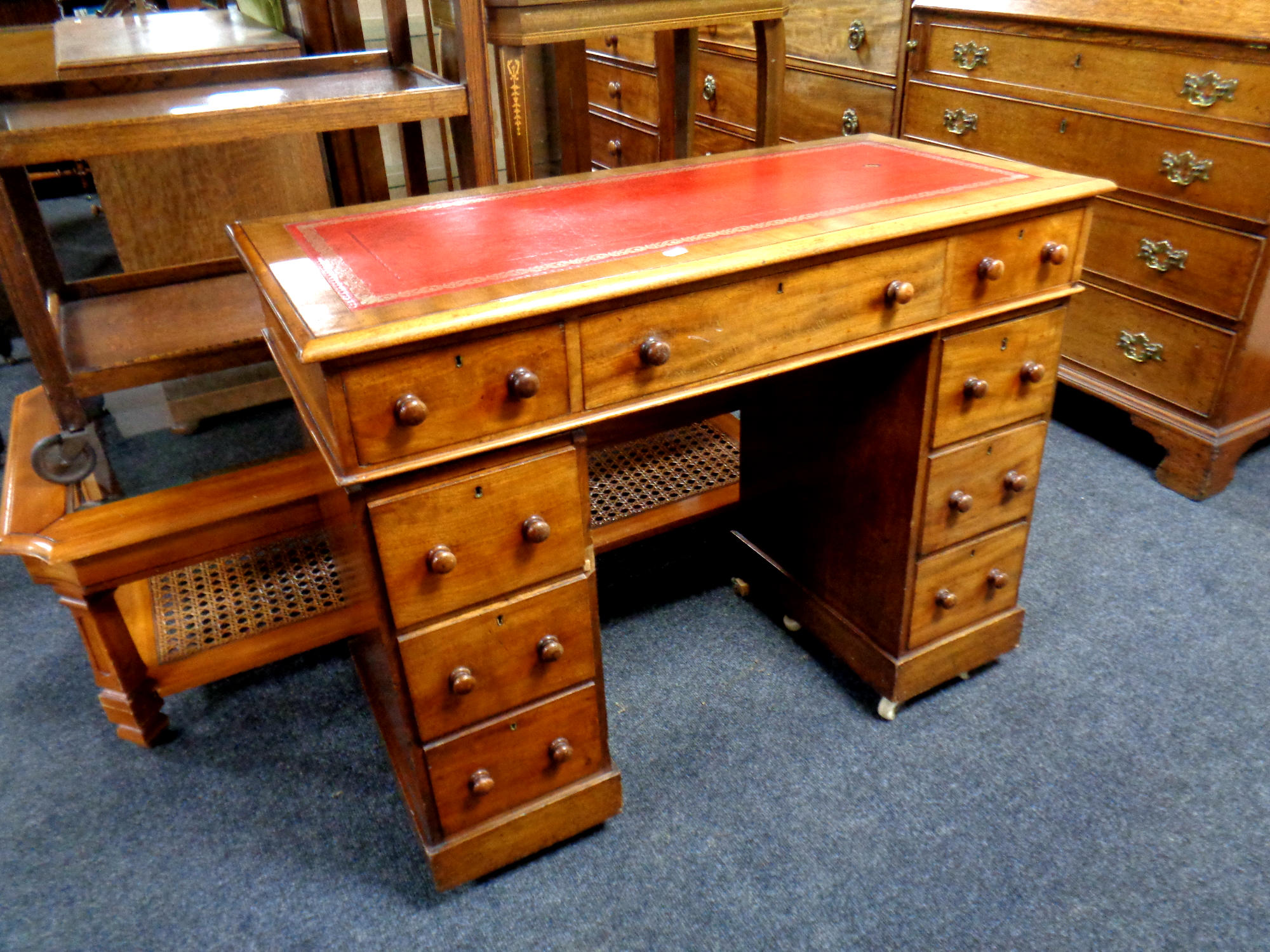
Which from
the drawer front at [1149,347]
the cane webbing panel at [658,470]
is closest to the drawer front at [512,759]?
the cane webbing panel at [658,470]

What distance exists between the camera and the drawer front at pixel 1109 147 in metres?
2.22

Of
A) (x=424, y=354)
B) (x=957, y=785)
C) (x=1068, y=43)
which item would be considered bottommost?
(x=957, y=785)

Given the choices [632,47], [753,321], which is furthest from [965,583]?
[632,47]

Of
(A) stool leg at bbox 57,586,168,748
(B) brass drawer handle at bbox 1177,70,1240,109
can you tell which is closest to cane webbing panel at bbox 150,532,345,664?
(A) stool leg at bbox 57,586,168,748

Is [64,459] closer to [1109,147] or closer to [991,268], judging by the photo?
[991,268]

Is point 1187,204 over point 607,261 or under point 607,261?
under

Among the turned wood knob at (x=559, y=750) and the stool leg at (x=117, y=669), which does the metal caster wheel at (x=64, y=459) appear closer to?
the stool leg at (x=117, y=669)

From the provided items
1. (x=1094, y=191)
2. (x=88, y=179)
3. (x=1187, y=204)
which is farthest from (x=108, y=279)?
(x=88, y=179)

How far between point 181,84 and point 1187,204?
2.41 metres

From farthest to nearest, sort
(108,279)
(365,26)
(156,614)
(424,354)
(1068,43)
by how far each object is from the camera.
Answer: (365,26) < (1068,43) < (108,279) < (156,614) < (424,354)

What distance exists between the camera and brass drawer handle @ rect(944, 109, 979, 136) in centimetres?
279

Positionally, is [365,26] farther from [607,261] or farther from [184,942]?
[184,942]

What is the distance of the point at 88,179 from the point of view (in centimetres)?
556

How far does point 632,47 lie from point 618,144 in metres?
0.40
